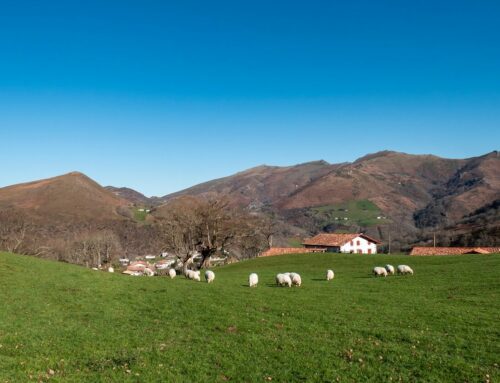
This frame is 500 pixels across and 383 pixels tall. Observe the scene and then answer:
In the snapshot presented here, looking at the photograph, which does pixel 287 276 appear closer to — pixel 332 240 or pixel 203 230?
pixel 203 230

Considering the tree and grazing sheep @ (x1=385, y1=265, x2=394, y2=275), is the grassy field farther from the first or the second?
the tree

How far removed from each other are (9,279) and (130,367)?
21052 mm

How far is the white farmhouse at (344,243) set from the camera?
10900 cm

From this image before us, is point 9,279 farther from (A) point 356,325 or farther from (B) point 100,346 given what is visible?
(A) point 356,325

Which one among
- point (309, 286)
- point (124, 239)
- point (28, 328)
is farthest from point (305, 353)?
point (124, 239)

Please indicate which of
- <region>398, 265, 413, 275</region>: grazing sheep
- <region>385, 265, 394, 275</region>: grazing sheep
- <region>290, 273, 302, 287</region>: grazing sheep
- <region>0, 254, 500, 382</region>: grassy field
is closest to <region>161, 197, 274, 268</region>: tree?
<region>385, 265, 394, 275</region>: grazing sheep

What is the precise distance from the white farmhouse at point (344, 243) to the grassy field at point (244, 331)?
73.1 meters

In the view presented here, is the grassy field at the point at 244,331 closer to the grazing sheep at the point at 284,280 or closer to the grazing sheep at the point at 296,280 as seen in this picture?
the grazing sheep at the point at 296,280

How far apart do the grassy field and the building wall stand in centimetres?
7400

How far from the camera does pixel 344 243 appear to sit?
110 meters

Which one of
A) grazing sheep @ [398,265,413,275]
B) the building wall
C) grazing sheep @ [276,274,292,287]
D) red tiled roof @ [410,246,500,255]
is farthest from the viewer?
the building wall

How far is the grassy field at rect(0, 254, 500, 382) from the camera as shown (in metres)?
15.2

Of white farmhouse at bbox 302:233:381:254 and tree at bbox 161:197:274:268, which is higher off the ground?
tree at bbox 161:197:274:268

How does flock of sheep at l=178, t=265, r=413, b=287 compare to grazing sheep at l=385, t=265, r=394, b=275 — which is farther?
grazing sheep at l=385, t=265, r=394, b=275
